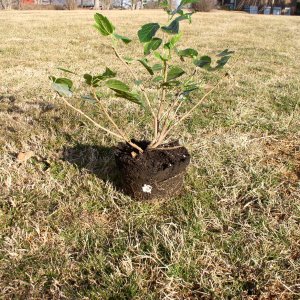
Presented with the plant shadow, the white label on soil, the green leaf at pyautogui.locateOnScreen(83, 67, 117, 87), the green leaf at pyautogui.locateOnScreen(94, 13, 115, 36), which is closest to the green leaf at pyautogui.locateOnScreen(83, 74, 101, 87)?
the green leaf at pyautogui.locateOnScreen(83, 67, 117, 87)

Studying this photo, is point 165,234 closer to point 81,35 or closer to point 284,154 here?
point 284,154

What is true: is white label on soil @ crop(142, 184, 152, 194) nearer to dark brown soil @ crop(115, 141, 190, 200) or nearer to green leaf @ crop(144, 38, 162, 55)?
dark brown soil @ crop(115, 141, 190, 200)

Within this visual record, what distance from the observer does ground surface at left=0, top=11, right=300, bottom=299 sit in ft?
4.93

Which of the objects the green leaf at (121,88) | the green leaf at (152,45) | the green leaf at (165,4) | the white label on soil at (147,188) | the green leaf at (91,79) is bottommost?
the white label on soil at (147,188)

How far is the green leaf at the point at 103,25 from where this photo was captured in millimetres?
1424

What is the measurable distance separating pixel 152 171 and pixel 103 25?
2.65 feet

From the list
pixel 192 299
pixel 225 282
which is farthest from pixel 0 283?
pixel 225 282

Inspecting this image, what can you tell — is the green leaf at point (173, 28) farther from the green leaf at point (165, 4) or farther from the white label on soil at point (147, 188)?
the white label on soil at point (147, 188)

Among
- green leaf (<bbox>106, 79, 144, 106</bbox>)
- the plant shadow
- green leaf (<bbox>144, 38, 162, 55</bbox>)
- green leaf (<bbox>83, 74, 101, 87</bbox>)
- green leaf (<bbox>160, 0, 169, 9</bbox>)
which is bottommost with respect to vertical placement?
the plant shadow

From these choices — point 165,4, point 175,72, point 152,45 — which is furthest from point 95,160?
point 165,4

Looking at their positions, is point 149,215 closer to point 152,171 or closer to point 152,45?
point 152,171

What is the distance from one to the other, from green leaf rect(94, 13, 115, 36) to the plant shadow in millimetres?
1005

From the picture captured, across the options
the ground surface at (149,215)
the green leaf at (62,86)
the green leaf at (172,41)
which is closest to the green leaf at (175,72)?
the green leaf at (172,41)

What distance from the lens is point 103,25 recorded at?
4.78 ft
